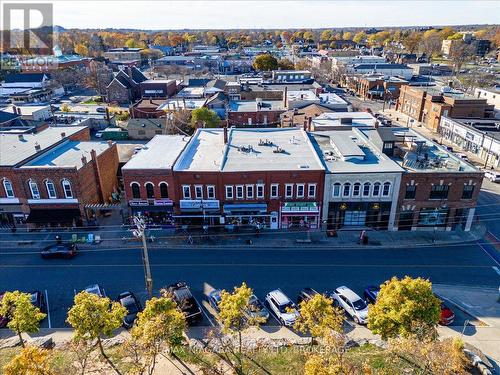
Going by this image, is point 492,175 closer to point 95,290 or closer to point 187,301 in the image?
point 187,301

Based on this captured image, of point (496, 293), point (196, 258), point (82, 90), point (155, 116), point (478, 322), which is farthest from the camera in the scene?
point (82, 90)

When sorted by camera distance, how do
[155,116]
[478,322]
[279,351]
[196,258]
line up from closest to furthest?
[279,351] < [478,322] < [196,258] < [155,116]

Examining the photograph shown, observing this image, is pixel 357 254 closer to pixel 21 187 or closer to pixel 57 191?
pixel 57 191

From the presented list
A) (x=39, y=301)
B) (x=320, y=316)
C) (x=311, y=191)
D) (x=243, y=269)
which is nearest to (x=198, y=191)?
(x=243, y=269)

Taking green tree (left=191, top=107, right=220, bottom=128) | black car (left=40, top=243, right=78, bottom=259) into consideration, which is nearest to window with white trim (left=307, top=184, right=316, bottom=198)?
black car (left=40, top=243, right=78, bottom=259)

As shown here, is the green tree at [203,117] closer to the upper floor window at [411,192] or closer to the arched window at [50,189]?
the arched window at [50,189]

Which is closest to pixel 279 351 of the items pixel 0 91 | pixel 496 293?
pixel 496 293
